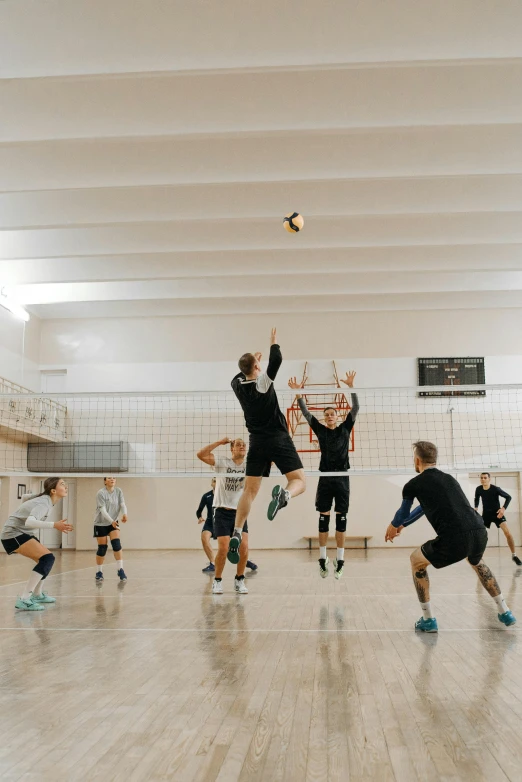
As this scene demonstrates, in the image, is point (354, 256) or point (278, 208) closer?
point (278, 208)

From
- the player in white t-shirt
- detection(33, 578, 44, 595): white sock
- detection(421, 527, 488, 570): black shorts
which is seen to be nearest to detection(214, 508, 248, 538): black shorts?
the player in white t-shirt

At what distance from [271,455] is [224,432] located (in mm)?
13683

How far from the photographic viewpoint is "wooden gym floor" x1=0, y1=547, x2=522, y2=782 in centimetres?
265

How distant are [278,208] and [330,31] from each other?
511 cm

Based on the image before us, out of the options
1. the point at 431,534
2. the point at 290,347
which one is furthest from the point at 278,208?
the point at 431,534

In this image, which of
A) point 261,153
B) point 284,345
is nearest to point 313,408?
point 284,345

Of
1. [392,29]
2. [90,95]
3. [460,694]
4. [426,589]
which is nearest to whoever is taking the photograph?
[460,694]

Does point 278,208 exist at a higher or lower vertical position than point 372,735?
higher

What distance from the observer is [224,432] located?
19.8 meters

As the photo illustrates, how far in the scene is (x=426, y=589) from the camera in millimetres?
5395

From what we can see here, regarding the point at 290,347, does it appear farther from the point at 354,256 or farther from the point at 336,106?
the point at 336,106

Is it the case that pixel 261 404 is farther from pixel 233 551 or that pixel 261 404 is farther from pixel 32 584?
pixel 32 584

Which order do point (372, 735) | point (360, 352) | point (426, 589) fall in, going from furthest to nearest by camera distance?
point (360, 352) < point (426, 589) < point (372, 735)

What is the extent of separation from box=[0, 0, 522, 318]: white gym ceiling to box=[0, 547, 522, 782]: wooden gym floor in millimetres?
6986
